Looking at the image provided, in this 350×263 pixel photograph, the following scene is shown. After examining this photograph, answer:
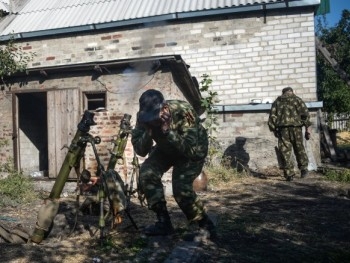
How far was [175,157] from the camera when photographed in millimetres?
3662

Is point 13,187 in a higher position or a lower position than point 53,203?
lower

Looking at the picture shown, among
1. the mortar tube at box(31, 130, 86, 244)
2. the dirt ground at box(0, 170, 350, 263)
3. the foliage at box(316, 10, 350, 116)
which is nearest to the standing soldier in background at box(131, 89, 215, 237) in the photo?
the dirt ground at box(0, 170, 350, 263)

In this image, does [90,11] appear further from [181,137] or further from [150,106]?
[181,137]

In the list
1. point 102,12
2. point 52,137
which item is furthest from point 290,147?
point 102,12

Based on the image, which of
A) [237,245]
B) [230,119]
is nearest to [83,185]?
[237,245]

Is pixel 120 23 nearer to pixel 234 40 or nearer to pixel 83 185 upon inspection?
pixel 234 40

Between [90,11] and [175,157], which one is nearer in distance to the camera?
[175,157]

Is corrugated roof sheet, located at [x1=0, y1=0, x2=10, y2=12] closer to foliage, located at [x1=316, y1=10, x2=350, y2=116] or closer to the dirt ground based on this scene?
the dirt ground

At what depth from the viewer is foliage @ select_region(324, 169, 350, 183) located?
25.5 feet

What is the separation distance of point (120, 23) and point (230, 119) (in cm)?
436

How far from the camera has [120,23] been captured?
11.0m

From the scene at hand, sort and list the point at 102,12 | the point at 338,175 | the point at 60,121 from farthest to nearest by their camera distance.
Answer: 1. the point at 102,12
2. the point at 338,175
3. the point at 60,121

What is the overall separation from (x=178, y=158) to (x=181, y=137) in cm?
47

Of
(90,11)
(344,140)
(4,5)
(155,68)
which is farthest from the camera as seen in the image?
(344,140)
